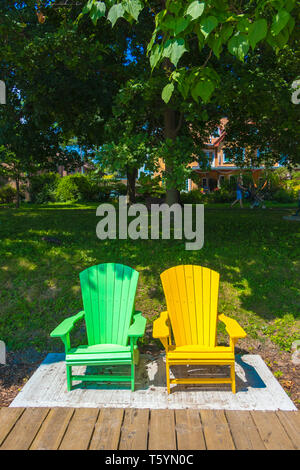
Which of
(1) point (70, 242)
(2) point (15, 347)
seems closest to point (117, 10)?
(2) point (15, 347)

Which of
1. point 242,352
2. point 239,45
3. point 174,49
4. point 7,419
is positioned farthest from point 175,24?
point 242,352

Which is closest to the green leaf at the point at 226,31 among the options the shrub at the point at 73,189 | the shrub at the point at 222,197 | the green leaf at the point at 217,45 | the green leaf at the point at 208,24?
the green leaf at the point at 217,45

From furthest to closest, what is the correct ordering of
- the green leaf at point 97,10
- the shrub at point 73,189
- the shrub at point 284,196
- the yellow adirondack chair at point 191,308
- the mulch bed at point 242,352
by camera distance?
the shrub at point 284,196 < the shrub at point 73,189 < the yellow adirondack chair at point 191,308 < the mulch bed at point 242,352 < the green leaf at point 97,10

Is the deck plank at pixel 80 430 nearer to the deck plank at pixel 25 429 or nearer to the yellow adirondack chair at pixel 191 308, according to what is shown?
the deck plank at pixel 25 429

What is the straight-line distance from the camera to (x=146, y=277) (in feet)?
18.9

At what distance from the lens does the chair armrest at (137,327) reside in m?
3.28

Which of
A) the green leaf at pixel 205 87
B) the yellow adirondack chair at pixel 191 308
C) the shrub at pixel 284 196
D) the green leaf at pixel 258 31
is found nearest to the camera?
the green leaf at pixel 258 31

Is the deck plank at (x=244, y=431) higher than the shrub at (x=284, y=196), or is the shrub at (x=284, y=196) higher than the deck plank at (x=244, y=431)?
the shrub at (x=284, y=196)

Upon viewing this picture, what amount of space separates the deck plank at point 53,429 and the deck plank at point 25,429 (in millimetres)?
42

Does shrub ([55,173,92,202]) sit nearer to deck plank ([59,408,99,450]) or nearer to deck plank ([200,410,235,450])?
deck plank ([59,408,99,450])

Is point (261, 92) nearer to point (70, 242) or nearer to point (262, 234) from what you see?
point (262, 234)

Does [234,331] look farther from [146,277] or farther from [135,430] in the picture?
[146,277]

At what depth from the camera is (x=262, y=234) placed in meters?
8.60
